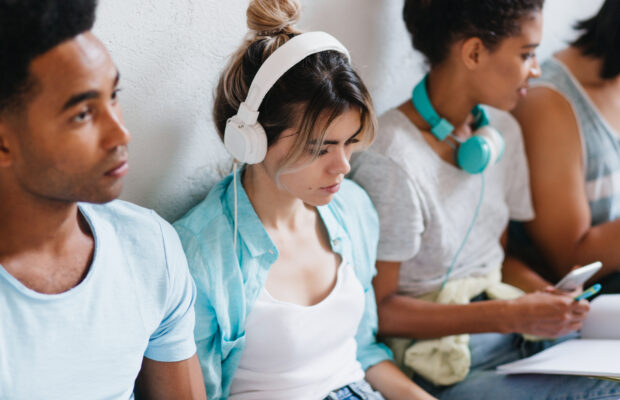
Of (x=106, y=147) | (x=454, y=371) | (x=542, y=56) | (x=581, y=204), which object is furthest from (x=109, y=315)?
(x=542, y=56)

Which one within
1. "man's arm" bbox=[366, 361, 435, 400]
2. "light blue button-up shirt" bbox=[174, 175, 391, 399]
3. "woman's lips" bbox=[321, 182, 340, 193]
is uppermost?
"woman's lips" bbox=[321, 182, 340, 193]

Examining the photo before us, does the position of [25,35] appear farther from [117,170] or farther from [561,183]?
[561,183]

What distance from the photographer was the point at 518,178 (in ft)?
5.29

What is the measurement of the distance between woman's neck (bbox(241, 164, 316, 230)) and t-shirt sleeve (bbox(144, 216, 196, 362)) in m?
0.22

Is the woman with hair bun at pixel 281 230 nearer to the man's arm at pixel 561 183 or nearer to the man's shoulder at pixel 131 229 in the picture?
the man's shoulder at pixel 131 229

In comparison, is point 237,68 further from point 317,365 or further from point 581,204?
point 581,204

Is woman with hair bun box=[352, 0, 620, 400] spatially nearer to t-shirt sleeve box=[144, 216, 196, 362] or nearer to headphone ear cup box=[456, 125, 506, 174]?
headphone ear cup box=[456, 125, 506, 174]

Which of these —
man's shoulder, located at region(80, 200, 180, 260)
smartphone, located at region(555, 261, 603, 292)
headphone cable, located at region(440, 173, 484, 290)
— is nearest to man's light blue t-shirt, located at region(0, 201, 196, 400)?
man's shoulder, located at region(80, 200, 180, 260)

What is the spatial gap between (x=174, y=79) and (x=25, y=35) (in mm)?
479

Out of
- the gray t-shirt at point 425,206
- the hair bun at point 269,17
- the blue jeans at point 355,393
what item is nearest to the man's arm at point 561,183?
the gray t-shirt at point 425,206

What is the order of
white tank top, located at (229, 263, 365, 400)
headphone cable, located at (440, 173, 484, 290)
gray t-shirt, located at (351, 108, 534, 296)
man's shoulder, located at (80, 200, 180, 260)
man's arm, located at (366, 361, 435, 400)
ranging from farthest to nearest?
headphone cable, located at (440, 173, 484, 290), gray t-shirt, located at (351, 108, 534, 296), man's arm, located at (366, 361, 435, 400), white tank top, located at (229, 263, 365, 400), man's shoulder, located at (80, 200, 180, 260)

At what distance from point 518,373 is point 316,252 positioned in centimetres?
58

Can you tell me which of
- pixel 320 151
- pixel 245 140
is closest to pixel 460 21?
pixel 320 151

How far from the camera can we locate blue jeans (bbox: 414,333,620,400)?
4.10 feet
